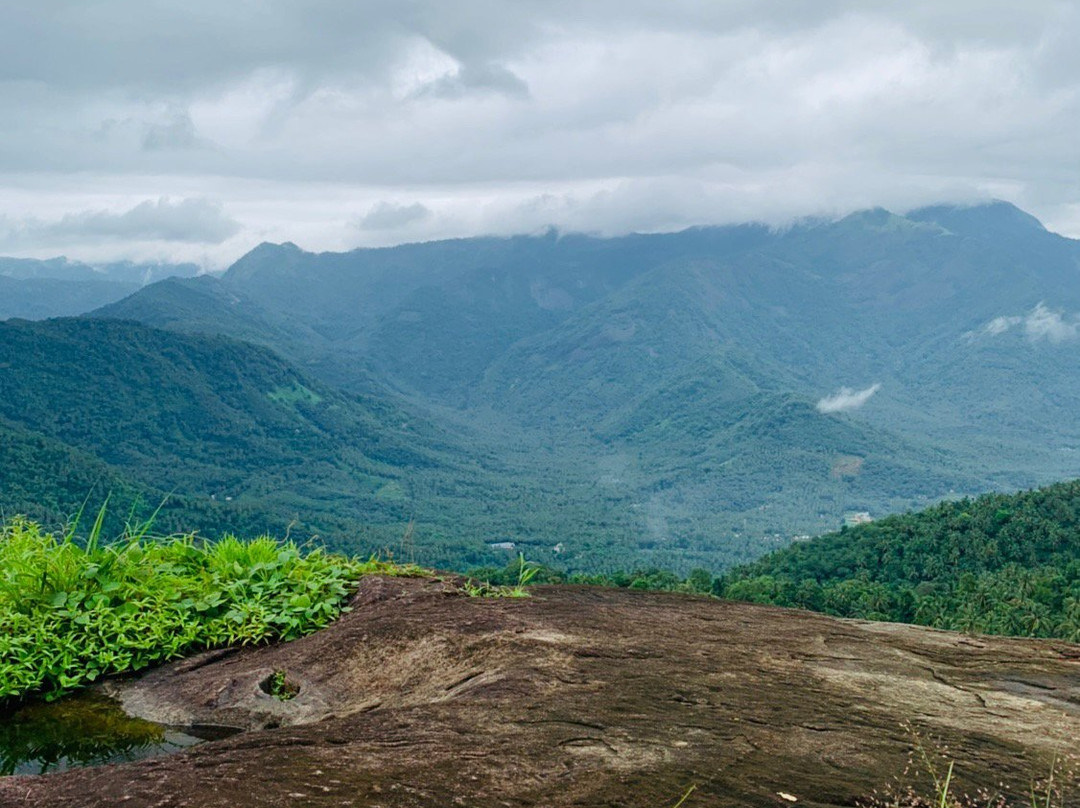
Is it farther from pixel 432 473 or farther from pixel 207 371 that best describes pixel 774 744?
pixel 207 371

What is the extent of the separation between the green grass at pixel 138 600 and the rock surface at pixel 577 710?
217mm

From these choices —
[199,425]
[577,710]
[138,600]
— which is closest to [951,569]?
[138,600]

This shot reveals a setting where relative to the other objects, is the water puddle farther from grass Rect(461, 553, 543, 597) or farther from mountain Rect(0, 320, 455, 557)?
mountain Rect(0, 320, 455, 557)

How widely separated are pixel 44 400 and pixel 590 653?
170310 millimetres

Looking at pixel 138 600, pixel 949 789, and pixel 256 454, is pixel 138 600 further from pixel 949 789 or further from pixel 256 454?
pixel 256 454

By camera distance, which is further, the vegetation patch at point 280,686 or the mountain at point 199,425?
the mountain at point 199,425

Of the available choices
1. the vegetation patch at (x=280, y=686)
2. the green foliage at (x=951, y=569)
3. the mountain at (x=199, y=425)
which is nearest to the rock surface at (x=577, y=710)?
the vegetation patch at (x=280, y=686)

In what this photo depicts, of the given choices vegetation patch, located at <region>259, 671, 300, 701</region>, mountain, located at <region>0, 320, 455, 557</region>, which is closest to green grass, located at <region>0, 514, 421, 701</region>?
vegetation patch, located at <region>259, 671, 300, 701</region>

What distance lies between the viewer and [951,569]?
4981cm

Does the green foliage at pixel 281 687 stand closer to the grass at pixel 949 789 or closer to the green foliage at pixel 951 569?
the grass at pixel 949 789

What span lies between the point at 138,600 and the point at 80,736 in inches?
47.9

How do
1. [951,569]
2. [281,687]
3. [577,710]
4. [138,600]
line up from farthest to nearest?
1. [951,569]
2. [138,600]
3. [281,687]
4. [577,710]

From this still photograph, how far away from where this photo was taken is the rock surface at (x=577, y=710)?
3.37 metres

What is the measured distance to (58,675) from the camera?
5141 mm
